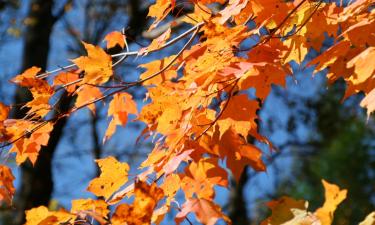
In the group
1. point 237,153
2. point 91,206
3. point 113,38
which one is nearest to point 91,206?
point 91,206

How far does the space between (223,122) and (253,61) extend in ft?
0.66

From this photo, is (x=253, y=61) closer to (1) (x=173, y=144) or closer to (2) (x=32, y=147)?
(1) (x=173, y=144)

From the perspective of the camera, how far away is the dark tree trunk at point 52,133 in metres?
4.58

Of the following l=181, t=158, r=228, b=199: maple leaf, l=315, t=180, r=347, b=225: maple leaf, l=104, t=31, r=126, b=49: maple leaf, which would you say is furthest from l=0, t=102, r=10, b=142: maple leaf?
l=315, t=180, r=347, b=225: maple leaf

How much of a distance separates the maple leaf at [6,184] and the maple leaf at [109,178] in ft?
1.29

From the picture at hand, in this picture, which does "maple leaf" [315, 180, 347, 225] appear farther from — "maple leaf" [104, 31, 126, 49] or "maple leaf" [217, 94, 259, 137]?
"maple leaf" [104, 31, 126, 49]

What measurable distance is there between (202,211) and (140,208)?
155 millimetres

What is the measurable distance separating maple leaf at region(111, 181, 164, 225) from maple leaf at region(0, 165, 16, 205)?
842mm

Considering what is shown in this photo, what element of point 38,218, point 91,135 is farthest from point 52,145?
point 91,135

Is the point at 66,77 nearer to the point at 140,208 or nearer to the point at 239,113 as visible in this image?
the point at 239,113

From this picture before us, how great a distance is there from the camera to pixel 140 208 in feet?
4.69

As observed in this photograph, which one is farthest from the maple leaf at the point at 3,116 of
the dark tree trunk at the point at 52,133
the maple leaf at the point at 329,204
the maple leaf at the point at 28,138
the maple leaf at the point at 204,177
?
the dark tree trunk at the point at 52,133

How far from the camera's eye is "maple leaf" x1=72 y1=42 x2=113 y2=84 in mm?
1863

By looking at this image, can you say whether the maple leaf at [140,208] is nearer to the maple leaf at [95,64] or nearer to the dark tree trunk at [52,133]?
the maple leaf at [95,64]
